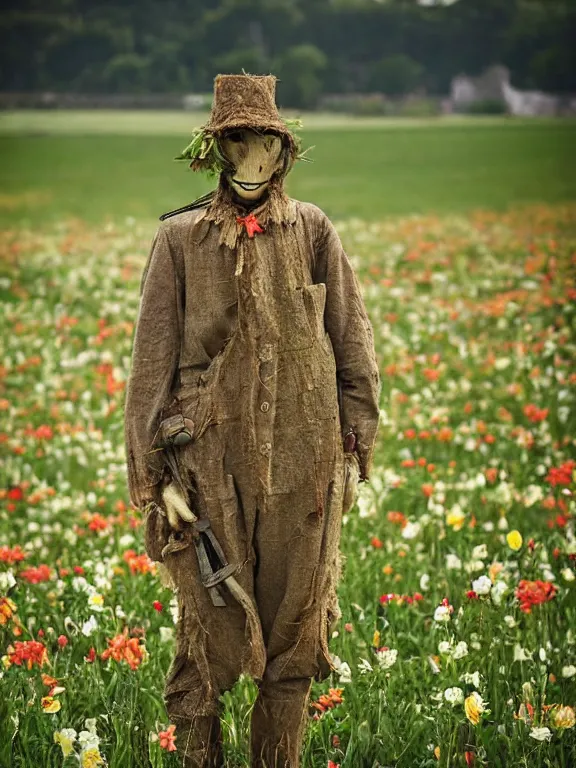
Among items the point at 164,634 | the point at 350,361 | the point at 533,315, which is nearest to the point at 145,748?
the point at 164,634

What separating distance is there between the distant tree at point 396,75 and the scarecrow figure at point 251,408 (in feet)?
109

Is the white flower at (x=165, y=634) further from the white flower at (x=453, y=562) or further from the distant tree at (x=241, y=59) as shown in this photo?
the distant tree at (x=241, y=59)

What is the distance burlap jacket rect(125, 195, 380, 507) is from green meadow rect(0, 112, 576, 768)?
1.04 meters

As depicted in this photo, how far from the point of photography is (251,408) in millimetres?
3529

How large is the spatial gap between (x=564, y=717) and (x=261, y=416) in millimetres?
1552

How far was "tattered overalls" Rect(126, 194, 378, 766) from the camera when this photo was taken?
354 centimetres

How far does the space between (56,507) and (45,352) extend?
161 inches

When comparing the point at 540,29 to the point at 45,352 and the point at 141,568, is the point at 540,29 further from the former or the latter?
the point at 141,568

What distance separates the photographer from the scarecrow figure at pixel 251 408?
11.6 ft

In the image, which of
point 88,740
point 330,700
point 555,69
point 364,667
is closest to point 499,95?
point 555,69

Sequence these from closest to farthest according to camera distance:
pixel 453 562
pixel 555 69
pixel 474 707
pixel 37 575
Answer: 1. pixel 474 707
2. pixel 37 575
3. pixel 453 562
4. pixel 555 69

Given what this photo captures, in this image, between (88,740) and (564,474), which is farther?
(564,474)

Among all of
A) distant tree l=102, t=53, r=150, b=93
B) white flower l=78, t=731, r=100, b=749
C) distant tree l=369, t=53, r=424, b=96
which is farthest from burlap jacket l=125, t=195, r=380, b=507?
distant tree l=369, t=53, r=424, b=96

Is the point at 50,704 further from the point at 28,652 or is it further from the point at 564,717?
the point at 564,717
